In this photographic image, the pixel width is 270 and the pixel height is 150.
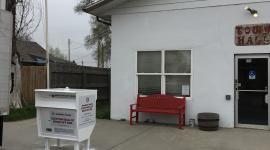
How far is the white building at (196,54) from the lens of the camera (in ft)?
32.6

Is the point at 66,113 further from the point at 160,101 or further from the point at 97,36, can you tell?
the point at 97,36

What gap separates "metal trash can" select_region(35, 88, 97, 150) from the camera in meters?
6.84

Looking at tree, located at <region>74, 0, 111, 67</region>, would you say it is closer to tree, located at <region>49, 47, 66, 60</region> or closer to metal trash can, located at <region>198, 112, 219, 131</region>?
metal trash can, located at <region>198, 112, 219, 131</region>

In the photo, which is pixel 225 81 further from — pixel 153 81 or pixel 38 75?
pixel 38 75

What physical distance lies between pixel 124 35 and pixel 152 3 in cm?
141

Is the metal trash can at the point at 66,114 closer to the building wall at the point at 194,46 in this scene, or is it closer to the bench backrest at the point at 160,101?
the bench backrest at the point at 160,101

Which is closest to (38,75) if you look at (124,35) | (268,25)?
(124,35)

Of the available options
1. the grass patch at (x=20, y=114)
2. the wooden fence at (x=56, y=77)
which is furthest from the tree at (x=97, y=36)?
the grass patch at (x=20, y=114)

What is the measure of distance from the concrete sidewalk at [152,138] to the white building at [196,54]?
918 mm

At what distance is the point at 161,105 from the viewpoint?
1048 centimetres

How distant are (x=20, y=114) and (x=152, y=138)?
217 inches

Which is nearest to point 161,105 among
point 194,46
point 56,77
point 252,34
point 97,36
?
point 194,46

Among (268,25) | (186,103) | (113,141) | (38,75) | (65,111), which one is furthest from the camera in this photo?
(38,75)

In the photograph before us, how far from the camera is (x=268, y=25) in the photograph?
9.72 metres
